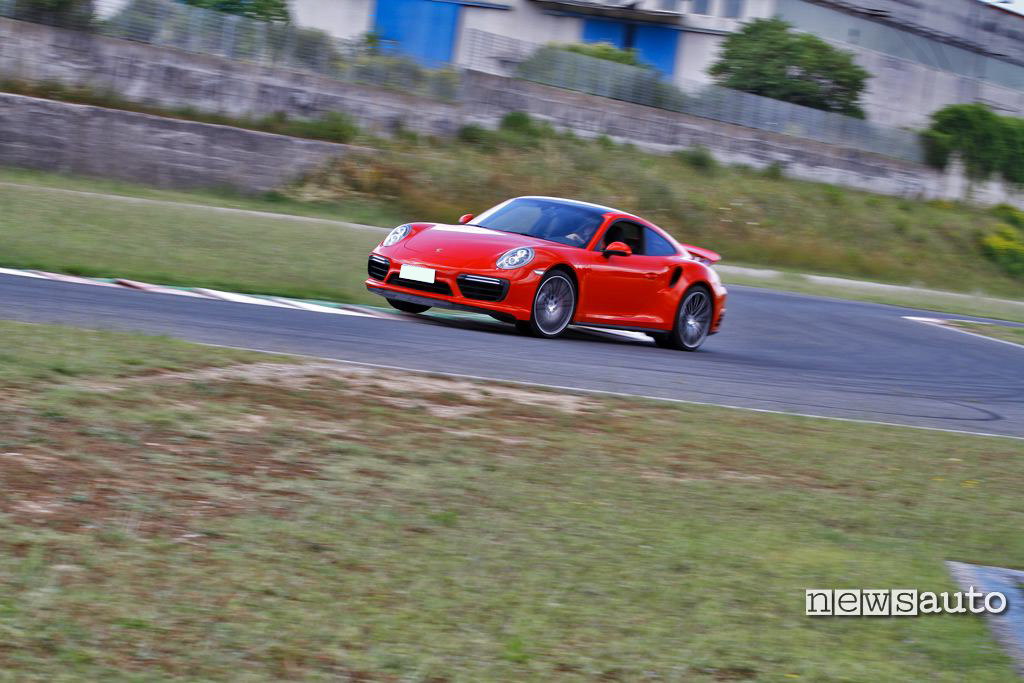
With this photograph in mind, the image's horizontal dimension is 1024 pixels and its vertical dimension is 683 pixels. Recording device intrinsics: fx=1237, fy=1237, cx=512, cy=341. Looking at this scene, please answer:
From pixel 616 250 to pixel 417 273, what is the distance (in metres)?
2.02

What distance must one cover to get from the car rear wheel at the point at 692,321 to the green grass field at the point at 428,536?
18.4 feet

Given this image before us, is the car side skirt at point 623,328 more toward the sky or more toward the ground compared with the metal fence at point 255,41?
more toward the ground

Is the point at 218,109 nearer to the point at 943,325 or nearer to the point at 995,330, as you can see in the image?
the point at 943,325

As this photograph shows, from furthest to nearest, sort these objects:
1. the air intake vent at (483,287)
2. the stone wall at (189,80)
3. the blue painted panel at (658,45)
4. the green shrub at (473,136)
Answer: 1. the blue painted panel at (658,45)
2. the green shrub at (473,136)
3. the stone wall at (189,80)
4. the air intake vent at (483,287)

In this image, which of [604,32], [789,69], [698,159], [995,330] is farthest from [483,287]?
[604,32]

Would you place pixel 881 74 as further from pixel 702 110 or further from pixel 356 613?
pixel 356 613

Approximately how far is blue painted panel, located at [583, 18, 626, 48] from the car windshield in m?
37.3

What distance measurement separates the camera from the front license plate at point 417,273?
1084 centimetres

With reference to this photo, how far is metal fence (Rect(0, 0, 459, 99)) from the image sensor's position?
26.0 meters

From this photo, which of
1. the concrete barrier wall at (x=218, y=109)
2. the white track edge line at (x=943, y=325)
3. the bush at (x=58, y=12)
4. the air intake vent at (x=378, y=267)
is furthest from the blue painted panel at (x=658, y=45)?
the air intake vent at (x=378, y=267)

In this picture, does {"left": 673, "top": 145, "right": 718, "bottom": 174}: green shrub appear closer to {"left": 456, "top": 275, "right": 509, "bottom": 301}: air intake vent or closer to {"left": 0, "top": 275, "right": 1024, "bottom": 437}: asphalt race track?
{"left": 0, "top": 275, "right": 1024, "bottom": 437}: asphalt race track

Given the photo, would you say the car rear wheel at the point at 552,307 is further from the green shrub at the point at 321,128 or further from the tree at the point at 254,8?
the tree at the point at 254,8

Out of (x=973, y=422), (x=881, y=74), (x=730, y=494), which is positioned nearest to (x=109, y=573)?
(x=730, y=494)

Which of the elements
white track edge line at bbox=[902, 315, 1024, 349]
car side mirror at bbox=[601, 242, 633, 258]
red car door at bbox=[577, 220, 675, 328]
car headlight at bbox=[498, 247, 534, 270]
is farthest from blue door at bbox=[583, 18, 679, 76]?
car headlight at bbox=[498, 247, 534, 270]
